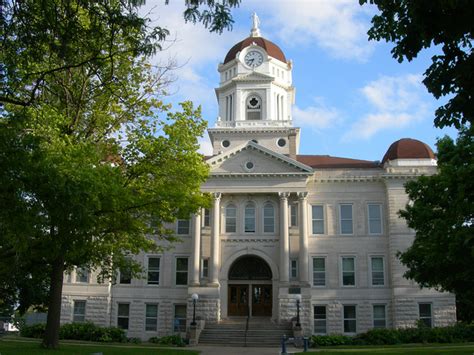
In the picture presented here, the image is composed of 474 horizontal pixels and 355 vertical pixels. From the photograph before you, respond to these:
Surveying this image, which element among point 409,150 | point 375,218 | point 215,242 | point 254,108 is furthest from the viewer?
point 254,108

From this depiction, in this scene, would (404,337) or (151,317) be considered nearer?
(404,337)

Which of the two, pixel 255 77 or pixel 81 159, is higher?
pixel 255 77

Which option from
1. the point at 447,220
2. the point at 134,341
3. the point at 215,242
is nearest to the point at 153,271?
the point at 215,242

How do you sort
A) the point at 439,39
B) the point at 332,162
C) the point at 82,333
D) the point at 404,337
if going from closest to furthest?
the point at 439,39
the point at 404,337
the point at 82,333
the point at 332,162

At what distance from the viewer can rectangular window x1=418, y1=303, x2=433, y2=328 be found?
3866cm

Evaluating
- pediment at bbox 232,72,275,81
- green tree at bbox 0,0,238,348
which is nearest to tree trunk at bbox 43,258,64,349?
green tree at bbox 0,0,238,348

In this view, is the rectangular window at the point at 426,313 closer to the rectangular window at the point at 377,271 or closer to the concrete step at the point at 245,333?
the rectangular window at the point at 377,271

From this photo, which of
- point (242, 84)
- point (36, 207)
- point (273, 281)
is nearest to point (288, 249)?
point (273, 281)

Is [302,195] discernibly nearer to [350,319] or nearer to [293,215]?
[293,215]

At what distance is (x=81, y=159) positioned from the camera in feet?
58.5

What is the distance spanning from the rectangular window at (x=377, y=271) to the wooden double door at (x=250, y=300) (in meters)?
7.38

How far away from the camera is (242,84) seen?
4700cm

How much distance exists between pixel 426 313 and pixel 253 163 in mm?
15698

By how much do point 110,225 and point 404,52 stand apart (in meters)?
14.5
